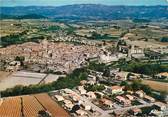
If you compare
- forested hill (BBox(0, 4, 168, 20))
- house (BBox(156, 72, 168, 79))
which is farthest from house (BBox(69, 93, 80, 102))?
forested hill (BBox(0, 4, 168, 20))

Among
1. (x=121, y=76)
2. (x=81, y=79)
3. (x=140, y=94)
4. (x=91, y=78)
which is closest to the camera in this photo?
(x=140, y=94)

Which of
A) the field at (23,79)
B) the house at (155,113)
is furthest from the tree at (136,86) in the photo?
the field at (23,79)

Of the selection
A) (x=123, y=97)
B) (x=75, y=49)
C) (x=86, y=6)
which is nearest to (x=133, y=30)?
(x=75, y=49)

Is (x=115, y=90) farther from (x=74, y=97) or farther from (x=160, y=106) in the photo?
(x=160, y=106)

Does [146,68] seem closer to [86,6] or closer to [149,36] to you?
[149,36]

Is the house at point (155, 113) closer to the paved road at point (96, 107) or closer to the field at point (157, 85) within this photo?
the paved road at point (96, 107)

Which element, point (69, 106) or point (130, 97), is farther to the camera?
point (130, 97)

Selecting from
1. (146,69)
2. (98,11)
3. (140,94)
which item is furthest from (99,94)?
(98,11)

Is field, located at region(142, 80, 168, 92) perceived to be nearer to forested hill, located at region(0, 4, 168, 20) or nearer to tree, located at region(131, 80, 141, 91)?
tree, located at region(131, 80, 141, 91)
